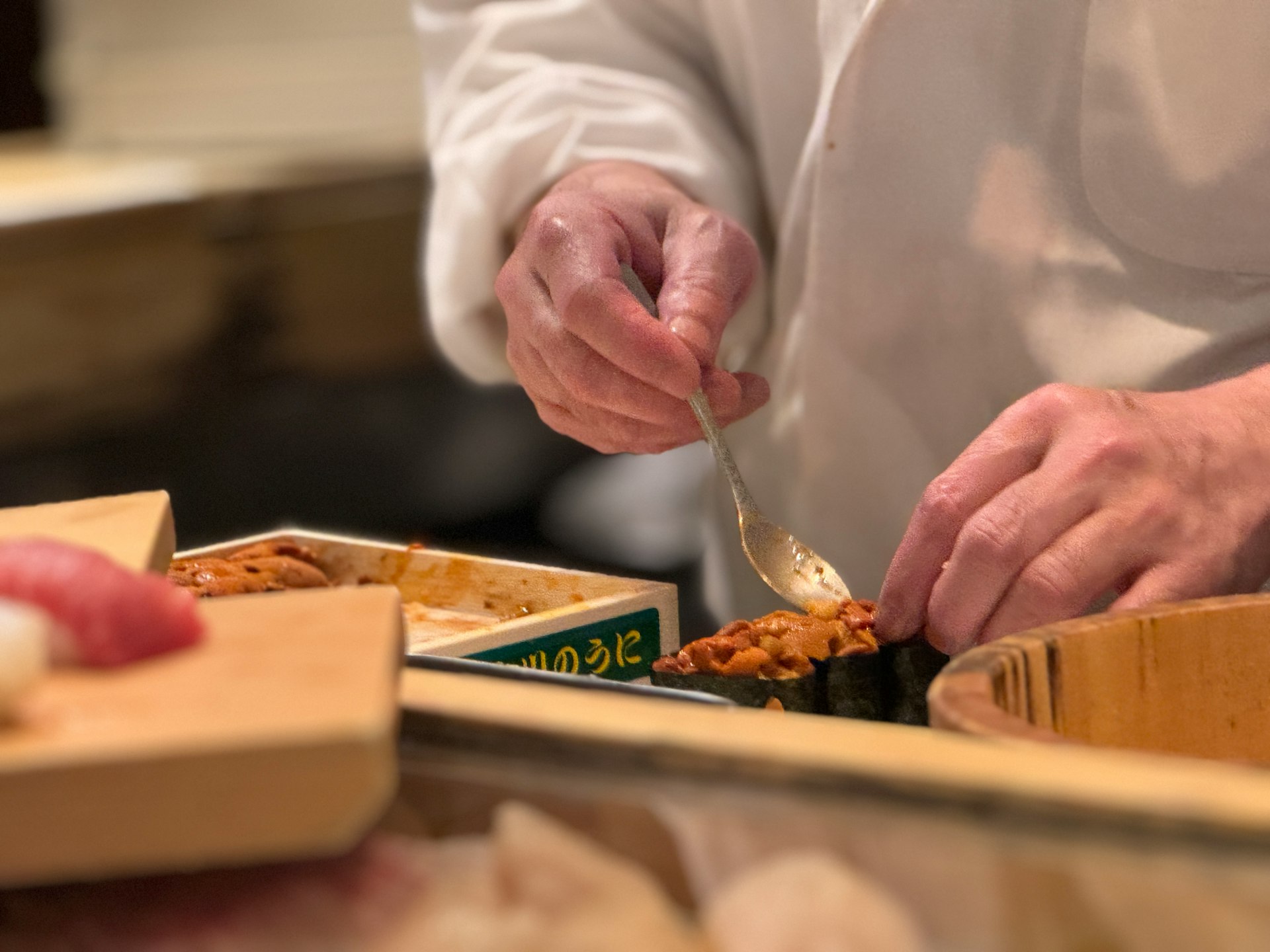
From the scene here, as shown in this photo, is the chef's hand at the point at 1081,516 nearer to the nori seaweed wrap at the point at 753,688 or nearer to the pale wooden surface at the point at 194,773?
the nori seaweed wrap at the point at 753,688

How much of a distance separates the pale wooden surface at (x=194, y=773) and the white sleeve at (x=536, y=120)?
107 cm

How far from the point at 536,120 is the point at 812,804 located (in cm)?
117

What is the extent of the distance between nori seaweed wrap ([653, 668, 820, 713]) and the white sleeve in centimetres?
75

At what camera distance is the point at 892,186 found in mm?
1307

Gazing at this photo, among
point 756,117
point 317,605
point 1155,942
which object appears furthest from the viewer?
point 756,117

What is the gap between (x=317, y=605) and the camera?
532mm

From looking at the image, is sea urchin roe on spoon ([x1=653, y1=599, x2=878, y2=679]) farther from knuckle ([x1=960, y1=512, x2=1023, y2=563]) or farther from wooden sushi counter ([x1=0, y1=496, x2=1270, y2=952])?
wooden sushi counter ([x1=0, y1=496, x2=1270, y2=952])

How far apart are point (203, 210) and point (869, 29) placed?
2.35 m

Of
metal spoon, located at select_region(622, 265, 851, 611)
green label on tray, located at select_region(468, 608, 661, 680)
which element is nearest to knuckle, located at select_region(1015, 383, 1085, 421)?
metal spoon, located at select_region(622, 265, 851, 611)

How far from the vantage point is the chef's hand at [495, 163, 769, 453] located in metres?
1.09

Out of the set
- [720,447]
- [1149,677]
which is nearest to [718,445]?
[720,447]

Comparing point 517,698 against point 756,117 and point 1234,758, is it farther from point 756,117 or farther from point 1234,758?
point 756,117

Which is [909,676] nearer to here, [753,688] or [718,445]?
[753,688]

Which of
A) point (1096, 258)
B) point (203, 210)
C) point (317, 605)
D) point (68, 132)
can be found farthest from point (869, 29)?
point (68, 132)
